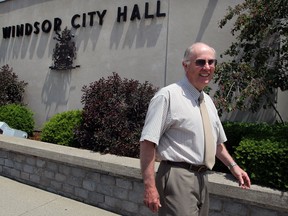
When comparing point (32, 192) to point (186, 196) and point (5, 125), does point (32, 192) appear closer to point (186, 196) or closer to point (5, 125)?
point (5, 125)

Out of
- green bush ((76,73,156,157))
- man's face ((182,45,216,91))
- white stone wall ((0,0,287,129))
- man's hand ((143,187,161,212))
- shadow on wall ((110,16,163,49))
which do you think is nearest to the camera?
man's hand ((143,187,161,212))

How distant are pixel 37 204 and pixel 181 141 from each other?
300 centimetres

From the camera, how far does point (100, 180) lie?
14.3 feet

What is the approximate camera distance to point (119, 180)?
13.7 ft

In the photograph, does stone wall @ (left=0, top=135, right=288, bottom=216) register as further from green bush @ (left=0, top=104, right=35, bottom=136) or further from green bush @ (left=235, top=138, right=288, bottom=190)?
green bush @ (left=0, top=104, right=35, bottom=136)

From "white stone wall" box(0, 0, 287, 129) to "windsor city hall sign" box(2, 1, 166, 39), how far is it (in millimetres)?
21

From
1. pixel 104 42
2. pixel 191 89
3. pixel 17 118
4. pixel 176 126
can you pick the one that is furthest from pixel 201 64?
pixel 17 118

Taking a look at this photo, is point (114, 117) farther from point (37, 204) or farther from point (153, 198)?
point (153, 198)

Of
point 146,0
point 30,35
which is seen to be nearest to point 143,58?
point 146,0

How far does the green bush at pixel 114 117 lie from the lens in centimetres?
474

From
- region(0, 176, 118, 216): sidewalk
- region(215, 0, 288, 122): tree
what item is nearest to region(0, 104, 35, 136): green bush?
region(0, 176, 118, 216): sidewalk

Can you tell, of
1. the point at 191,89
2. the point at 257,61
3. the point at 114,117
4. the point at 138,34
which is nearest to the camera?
the point at 191,89

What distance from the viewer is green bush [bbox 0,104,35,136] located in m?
7.16

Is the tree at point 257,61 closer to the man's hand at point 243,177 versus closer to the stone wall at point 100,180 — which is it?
the stone wall at point 100,180
